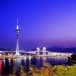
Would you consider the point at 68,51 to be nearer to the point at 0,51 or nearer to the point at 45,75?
the point at 45,75

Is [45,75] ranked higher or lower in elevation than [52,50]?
lower

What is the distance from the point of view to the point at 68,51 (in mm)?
5422

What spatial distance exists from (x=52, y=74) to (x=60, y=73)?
1.58 feet

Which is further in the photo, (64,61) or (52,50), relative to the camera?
(64,61)

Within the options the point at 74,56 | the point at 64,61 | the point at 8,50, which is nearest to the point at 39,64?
the point at 64,61

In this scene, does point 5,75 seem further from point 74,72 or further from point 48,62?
point 74,72

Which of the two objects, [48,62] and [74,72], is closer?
[74,72]

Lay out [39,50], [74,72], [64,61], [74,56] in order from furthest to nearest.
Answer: [64,61]
[74,56]
[39,50]
[74,72]

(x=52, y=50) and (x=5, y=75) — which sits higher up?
(x=52, y=50)

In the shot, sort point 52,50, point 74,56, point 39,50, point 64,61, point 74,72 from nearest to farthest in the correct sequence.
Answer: point 74,72 < point 52,50 < point 39,50 < point 74,56 < point 64,61

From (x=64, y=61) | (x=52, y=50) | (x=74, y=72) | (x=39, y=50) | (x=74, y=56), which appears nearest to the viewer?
(x=74, y=72)

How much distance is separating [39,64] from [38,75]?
6.67ft

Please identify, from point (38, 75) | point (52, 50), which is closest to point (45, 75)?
point (38, 75)

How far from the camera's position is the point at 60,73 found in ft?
16.1
